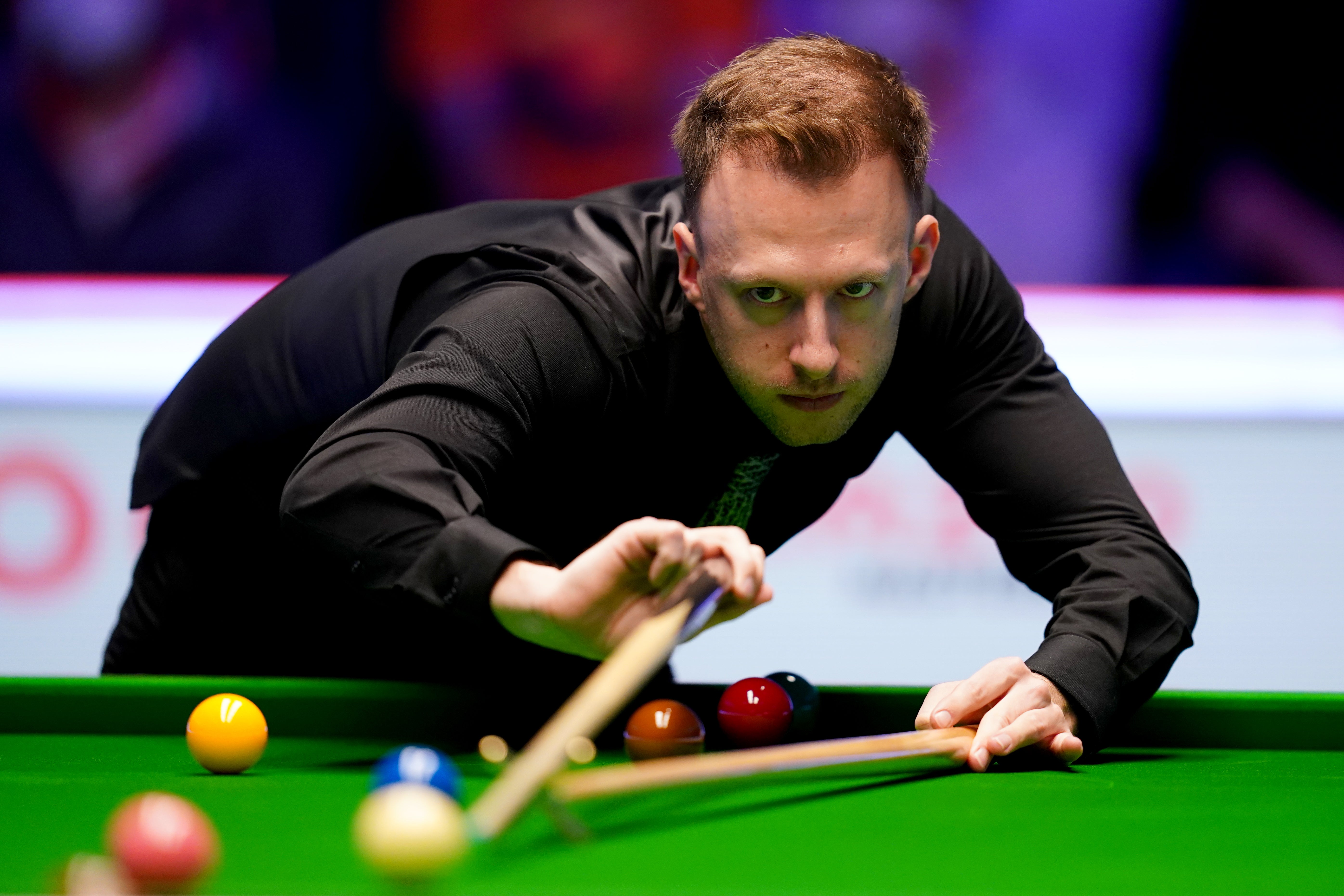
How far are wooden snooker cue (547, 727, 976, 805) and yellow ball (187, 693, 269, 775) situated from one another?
0.40 m

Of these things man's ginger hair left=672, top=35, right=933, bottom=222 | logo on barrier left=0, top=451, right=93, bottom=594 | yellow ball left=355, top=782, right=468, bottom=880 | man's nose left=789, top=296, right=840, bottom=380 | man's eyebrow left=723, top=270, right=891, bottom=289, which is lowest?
yellow ball left=355, top=782, right=468, bottom=880

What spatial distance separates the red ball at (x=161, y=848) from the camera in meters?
1.00

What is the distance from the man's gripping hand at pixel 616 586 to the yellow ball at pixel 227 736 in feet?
1.21

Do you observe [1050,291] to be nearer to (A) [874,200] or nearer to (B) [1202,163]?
(B) [1202,163]

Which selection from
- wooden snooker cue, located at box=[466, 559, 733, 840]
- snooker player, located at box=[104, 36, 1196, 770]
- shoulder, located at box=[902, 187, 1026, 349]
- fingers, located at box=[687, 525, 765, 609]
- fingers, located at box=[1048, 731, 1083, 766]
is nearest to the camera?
wooden snooker cue, located at box=[466, 559, 733, 840]

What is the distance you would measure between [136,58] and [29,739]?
12.0 feet

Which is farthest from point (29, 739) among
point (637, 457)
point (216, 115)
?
point (216, 115)

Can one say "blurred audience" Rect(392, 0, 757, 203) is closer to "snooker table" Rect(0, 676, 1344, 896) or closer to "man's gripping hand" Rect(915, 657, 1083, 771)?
"snooker table" Rect(0, 676, 1344, 896)

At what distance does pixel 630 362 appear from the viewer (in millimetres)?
2049

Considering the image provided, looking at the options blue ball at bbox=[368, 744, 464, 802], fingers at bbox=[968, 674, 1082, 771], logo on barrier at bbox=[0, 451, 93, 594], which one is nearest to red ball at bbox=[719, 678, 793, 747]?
fingers at bbox=[968, 674, 1082, 771]

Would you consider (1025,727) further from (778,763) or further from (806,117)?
(806,117)

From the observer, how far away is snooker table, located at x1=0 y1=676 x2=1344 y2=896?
3.75 feet

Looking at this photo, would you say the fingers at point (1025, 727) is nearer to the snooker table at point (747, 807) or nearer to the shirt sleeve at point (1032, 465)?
the snooker table at point (747, 807)

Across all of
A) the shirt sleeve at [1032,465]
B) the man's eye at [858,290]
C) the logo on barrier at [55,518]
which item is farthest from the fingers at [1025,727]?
the logo on barrier at [55,518]
